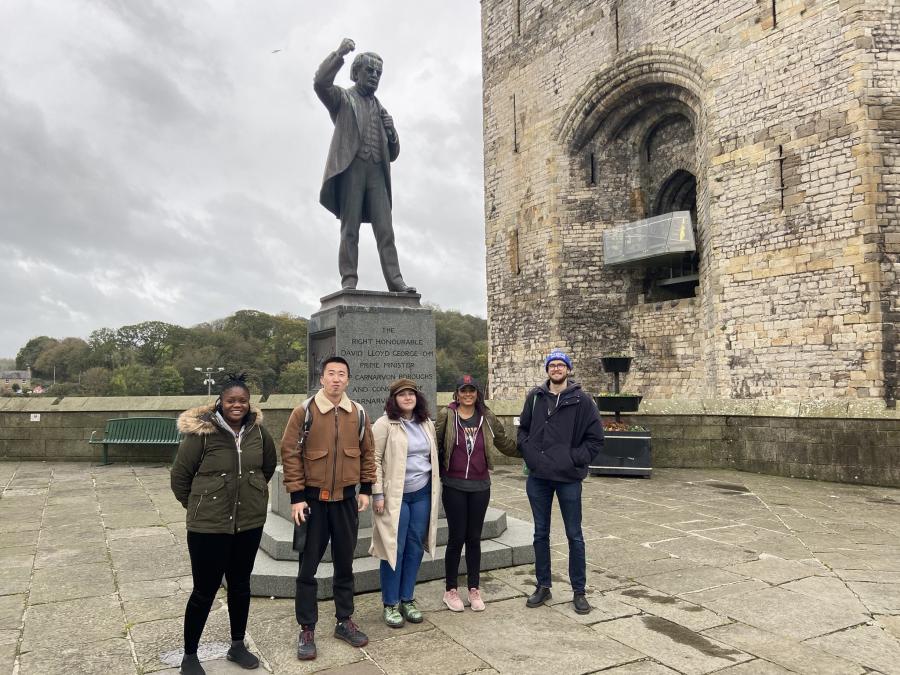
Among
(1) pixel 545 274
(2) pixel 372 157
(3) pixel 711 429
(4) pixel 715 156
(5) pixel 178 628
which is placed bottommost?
(5) pixel 178 628

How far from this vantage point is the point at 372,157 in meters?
5.23

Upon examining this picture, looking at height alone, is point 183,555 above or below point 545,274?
below

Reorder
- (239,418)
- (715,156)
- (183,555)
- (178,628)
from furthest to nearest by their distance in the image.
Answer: (715,156) → (183,555) → (178,628) → (239,418)

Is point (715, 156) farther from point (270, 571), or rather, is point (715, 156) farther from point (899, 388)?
point (270, 571)

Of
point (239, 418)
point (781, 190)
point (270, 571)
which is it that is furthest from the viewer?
point (781, 190)

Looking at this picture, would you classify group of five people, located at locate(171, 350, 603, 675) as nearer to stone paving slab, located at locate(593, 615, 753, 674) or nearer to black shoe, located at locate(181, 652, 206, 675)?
black shoe, located at locate(181, 652, 206, 675)

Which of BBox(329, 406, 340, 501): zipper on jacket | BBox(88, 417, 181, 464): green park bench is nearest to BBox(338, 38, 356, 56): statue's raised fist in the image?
BBox(329, 406, 340, 501): zipper on jacket

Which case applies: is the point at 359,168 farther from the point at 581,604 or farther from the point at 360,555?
the point at 581,604

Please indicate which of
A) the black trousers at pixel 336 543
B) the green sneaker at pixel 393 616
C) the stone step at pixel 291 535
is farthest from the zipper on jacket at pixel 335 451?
the stone step at pixel 291 535

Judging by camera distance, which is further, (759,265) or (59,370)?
(59,370)

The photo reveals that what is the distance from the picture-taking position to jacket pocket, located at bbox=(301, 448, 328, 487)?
313 cm

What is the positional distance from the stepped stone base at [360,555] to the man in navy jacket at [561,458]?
694 mm

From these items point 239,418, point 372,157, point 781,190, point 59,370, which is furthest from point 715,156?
point 59,370

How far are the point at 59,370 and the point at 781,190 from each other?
73.2m
